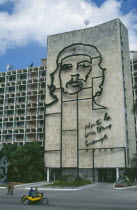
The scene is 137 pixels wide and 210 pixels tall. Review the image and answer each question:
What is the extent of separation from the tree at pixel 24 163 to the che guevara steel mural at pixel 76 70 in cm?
1455

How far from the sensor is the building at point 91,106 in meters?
56.8

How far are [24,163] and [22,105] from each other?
2714 cm

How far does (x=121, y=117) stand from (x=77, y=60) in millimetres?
20434

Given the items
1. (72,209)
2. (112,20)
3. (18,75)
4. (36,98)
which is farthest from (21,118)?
(72,209)

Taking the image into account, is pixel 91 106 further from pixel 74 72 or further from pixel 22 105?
pixel 22 105

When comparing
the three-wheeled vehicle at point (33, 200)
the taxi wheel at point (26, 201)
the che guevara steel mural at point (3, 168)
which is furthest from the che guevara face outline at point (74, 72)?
the taxi wheel at point (26, 201)

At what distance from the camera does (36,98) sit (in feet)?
260

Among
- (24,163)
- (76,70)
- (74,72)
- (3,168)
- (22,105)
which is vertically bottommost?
(3,168)

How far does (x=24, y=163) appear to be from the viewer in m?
55.7

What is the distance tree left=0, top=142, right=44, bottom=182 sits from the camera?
55844 mm

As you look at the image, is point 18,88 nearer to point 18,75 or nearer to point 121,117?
point 18,75

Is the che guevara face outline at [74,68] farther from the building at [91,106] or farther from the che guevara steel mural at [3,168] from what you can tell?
the che guevara steel mural at [3,168]

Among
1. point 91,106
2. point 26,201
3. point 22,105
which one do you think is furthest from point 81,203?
point 22,105

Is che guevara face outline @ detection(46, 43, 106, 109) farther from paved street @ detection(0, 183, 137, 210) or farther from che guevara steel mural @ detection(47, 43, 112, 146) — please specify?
paved street @ detection(0, 183, 137, 210)
